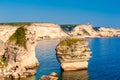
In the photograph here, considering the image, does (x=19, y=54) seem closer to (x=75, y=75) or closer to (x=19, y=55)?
(x=19, y=55)

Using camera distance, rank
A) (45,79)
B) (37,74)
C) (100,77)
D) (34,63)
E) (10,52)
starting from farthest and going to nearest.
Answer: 1. (34,63)
2. (10,52)
3. (37,74)
4. (100,77)
5. (45,79)

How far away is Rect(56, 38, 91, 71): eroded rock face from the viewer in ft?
236

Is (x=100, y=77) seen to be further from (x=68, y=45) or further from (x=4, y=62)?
(x=4, y=62)

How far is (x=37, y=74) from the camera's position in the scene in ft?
227

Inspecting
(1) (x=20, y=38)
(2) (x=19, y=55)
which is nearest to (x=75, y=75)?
(2) (x=19, y=55)

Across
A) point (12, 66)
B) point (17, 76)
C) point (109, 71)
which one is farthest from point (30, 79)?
point (109, 71)

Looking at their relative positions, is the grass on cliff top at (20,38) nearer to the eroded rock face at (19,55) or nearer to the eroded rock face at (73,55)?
the eroded rock face at (19,55)

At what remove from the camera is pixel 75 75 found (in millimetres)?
Result: 66312

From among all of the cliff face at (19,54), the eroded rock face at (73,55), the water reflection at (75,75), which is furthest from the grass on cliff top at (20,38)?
the water reflection at (75,75)

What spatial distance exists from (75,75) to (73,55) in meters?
6.78

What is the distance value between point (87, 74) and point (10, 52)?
19589 mm

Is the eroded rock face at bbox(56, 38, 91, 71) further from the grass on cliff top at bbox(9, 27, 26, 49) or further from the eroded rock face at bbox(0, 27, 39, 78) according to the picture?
the grass on cliff top at bbox(9, 27, 26, 49)

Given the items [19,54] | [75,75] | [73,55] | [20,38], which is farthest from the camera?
[20,38]

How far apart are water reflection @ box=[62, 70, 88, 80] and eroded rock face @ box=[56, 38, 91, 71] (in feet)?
7.64
